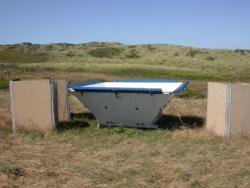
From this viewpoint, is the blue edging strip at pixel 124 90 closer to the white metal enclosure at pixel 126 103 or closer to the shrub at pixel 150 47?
the white metal enclosure at pixel 126 103

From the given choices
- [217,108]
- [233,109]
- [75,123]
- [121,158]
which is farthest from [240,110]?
[75,123]

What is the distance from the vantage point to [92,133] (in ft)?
30.9

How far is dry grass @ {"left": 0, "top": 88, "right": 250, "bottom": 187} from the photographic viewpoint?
5.74 meters

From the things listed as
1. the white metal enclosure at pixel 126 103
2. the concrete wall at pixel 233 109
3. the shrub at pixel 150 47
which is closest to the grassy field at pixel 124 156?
the concrete wall at pixel 233 109

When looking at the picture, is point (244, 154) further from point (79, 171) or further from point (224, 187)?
point (79, 171)

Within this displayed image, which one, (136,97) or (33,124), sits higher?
(136,97)

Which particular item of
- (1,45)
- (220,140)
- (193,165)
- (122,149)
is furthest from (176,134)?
(1,45)

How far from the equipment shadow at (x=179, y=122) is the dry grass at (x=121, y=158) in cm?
44

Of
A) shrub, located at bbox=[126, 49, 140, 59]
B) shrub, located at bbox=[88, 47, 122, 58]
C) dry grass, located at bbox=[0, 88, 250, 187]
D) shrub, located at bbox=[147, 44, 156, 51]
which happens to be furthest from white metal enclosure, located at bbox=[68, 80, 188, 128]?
shrub, located at bbox=[147, 44, 156, 51]

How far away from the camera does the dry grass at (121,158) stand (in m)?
5.74

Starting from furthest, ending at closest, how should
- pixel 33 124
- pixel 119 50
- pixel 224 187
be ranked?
1. pixel 119 50
2. pixel 33 124
3. pixel 224 187

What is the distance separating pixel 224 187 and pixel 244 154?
2103 millimetres

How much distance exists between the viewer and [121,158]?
720 cm

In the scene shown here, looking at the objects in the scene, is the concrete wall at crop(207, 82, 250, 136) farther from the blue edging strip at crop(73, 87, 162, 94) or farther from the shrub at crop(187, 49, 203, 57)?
the shrub at crop(187, 49, 203, 57)
